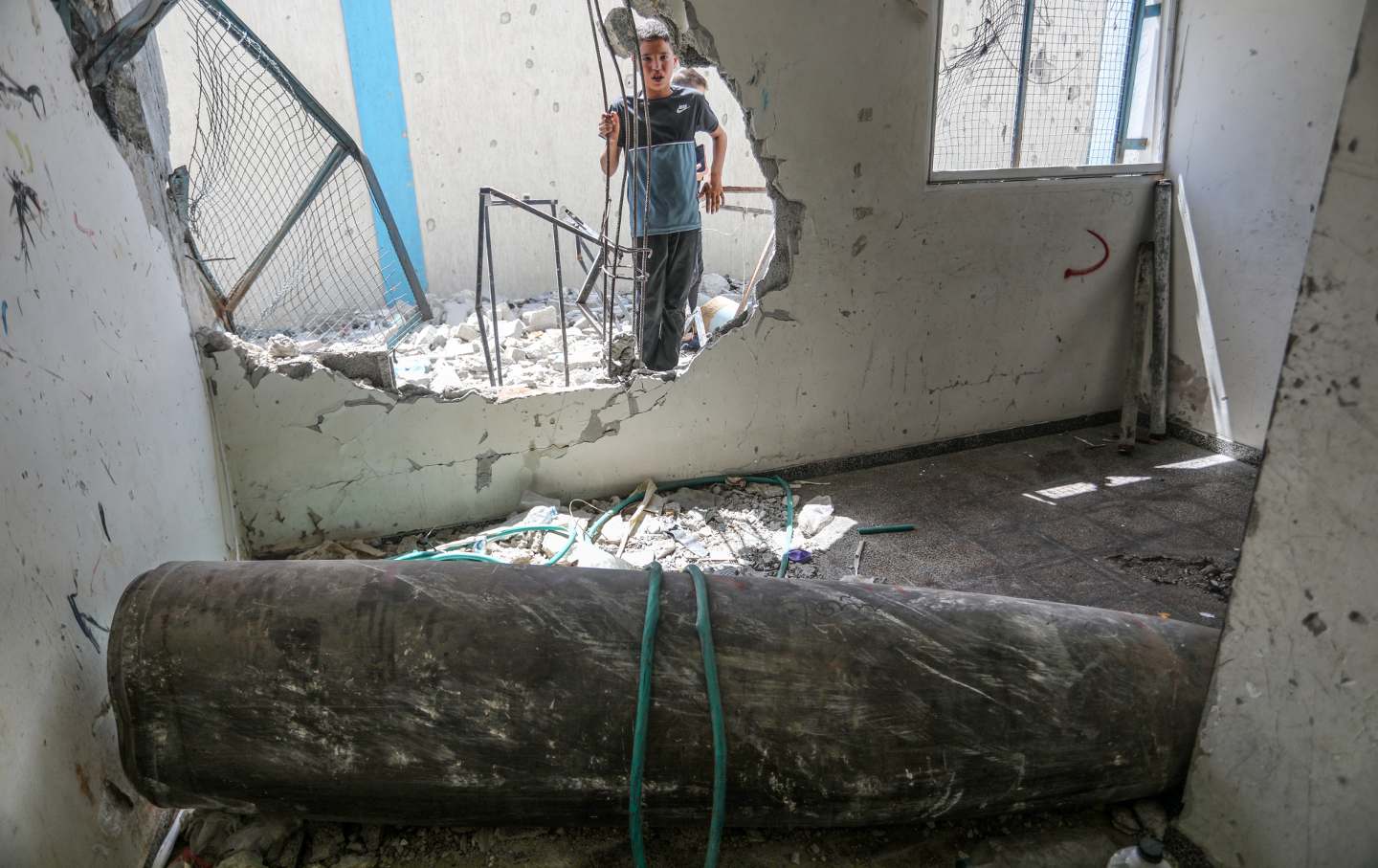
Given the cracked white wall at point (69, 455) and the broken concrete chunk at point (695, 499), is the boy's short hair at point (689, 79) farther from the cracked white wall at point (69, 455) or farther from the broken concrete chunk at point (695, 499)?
the cracked white wall at point (69, 455)

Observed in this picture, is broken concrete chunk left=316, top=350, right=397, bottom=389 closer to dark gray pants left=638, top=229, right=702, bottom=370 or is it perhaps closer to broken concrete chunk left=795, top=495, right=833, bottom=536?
dark gray pants left=638, top=229, right=702, bottom=370

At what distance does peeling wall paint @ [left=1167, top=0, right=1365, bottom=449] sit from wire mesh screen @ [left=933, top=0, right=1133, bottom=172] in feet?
0.97

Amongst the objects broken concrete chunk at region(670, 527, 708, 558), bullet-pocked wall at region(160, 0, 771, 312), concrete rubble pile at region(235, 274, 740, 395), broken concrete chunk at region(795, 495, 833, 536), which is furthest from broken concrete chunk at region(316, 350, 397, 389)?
bullet-pocked wall at region(160, 0, 771, 312)

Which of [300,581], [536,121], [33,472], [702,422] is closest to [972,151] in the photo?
[702,422]

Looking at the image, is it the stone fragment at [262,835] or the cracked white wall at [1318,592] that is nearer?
the cracked white wall at [1318,592]

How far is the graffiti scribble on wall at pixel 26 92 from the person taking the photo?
1.47m

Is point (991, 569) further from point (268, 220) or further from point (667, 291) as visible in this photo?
point (268, 220)

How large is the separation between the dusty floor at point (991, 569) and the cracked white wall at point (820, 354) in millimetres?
273

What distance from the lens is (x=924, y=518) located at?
Result: 3.10m

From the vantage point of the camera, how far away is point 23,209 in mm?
1466

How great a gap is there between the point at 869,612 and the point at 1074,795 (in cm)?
54

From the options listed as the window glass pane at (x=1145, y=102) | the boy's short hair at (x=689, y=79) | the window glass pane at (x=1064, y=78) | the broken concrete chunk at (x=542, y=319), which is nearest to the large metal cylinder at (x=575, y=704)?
the window glass pane at (x=1064, y=78)

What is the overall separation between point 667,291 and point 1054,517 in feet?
6.43

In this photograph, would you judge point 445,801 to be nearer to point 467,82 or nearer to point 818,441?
point 818,441
